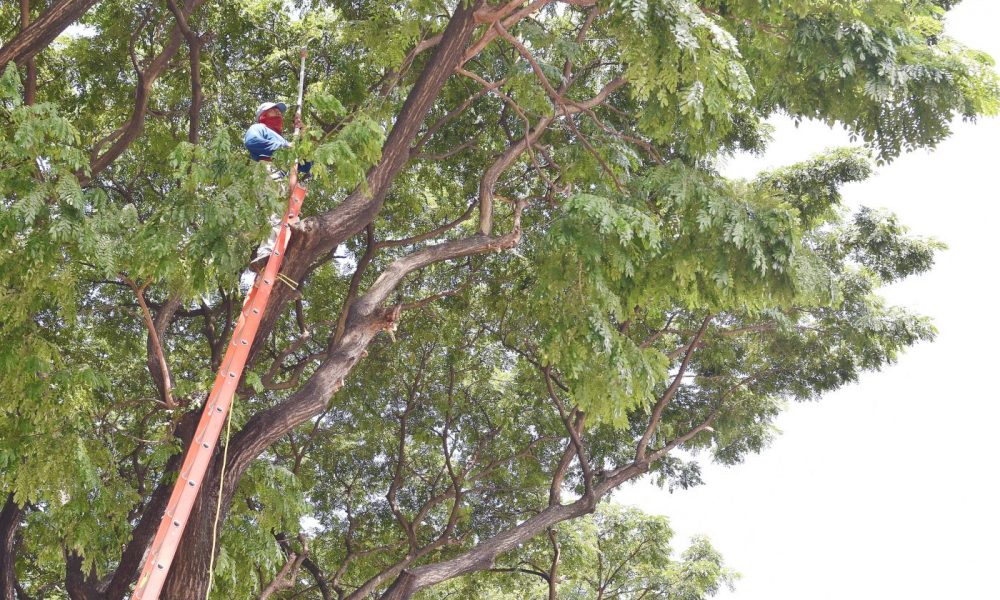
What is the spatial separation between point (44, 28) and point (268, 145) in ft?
4.80

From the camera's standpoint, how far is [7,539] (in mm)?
8180

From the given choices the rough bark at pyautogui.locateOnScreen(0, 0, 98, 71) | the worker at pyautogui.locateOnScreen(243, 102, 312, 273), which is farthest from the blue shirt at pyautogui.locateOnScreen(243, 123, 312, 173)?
the rough bark at pyautogui.locateOnScreen(0, 0, 98, 71)

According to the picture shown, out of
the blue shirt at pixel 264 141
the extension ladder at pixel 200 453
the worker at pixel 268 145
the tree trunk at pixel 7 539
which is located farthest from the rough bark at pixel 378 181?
the tree trunk at pixel 7 539

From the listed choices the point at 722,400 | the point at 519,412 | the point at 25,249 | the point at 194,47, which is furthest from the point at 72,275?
the point at 722,400

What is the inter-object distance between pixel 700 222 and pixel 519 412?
6.14 m

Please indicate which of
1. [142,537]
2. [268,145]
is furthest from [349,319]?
[142,537]

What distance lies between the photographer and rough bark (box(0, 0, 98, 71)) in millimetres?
5316

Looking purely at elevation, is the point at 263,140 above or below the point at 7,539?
above

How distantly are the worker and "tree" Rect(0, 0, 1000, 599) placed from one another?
136mm

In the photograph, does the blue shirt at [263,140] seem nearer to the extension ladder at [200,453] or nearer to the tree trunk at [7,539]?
the extension ladder at [200,453]

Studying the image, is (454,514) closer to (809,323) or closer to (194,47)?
(809,323)

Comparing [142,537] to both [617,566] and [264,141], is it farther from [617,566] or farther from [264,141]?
[617,566]

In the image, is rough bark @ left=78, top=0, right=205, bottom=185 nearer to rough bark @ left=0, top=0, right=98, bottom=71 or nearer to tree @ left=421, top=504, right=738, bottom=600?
rough bark @ left=0, top=0, right=98, bottom=71

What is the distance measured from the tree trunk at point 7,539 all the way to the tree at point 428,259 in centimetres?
2
